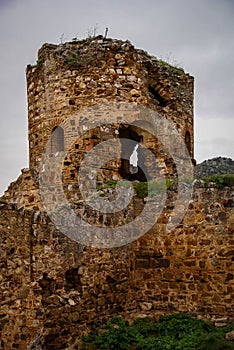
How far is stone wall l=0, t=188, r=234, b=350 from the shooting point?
913 cm

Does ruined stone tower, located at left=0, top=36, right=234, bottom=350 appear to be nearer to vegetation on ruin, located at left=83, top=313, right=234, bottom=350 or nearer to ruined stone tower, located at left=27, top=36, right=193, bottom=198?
ruined stone tower, located at left=27, top=36, right=193, bottom=198

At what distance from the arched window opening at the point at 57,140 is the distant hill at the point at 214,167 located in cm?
784

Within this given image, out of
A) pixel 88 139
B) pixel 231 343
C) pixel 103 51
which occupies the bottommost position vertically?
pixel 231 343

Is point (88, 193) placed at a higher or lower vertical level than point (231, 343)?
higher

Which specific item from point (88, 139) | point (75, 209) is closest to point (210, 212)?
point (75, 209)

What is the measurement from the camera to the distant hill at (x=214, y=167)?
20562mm

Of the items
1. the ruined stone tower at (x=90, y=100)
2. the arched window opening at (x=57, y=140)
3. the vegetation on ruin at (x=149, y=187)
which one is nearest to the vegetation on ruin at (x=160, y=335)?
the vegetation on ruin at (x=149, y=187)

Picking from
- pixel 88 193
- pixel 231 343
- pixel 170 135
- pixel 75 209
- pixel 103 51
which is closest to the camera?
pixel 231 343

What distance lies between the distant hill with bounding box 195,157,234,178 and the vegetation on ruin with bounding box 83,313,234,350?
10.0 meters

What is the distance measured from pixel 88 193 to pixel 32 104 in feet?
10.8

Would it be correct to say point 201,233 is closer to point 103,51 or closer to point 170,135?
point 170,135

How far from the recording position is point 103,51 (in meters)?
13.7

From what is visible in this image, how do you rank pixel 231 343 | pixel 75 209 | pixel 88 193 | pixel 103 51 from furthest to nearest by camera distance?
pixel 103 51
pixel 88 193
pixel 75 209
pixel 231 343

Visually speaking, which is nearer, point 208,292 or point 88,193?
point 208,292
